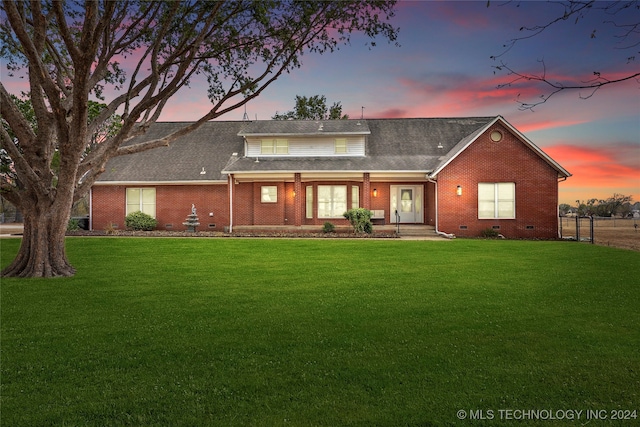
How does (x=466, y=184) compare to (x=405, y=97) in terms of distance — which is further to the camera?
(x=405, y=97)

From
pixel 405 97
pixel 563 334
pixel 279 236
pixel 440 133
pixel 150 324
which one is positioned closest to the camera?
pixel 563 334

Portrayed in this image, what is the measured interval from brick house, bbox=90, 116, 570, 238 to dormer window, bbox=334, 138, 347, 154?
0.21 ft

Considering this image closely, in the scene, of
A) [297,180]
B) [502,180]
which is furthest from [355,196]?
[502,180]

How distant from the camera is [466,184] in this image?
23594 millimetres

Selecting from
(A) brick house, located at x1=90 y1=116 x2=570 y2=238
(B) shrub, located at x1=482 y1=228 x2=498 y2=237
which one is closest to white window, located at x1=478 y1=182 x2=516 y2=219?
(A) brick house, located at x1=90 y1=116 x2=570 y2=238

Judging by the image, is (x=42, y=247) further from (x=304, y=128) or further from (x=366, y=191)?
(x=304, y=128)

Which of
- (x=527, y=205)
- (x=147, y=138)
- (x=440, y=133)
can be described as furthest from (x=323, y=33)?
(x=147, y=138)

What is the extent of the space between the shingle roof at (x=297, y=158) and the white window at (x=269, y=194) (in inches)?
68.6

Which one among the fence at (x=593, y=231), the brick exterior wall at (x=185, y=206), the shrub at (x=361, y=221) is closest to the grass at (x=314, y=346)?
the fence at (x=593, y=231)

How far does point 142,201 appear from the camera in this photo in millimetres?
27219

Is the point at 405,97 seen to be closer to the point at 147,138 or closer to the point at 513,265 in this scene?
the point at 513,265

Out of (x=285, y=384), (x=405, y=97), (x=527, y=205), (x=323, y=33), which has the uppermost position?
(x=405, y=97)

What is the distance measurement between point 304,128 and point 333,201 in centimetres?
525

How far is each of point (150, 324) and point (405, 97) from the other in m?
22.5
